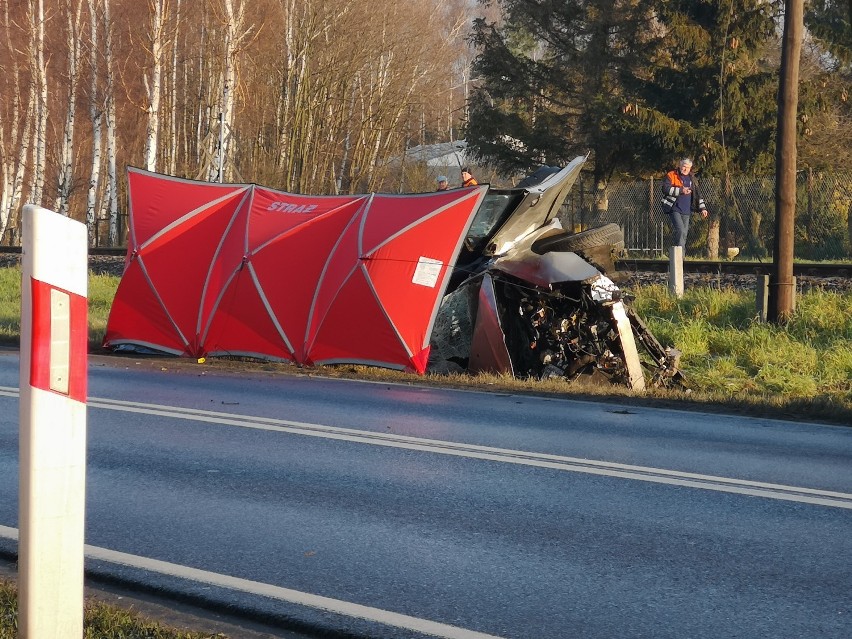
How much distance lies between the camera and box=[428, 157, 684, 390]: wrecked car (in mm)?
12297

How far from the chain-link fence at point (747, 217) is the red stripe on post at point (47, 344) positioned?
25871mm

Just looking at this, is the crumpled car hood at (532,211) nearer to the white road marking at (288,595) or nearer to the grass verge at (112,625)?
the white road marking at (288,595)

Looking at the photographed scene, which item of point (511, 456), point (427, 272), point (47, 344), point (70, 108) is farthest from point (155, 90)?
point (47, 344)

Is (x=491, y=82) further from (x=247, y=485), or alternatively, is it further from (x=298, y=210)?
(x=247, y=485)

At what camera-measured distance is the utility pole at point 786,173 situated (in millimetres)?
16062

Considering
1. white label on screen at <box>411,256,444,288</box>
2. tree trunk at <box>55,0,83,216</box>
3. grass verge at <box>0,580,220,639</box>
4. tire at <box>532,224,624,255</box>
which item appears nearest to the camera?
grass verge at <box>0,580,220,639</box>

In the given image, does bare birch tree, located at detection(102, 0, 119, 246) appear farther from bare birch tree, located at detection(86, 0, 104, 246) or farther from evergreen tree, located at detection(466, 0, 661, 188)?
evergreen tree, located at detection(466, 0, 661, 188)

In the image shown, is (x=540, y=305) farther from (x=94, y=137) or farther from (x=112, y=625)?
(x=94, y=137)

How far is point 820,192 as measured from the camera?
95.5 feet

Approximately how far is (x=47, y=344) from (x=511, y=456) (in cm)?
455

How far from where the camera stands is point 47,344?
11.0 feet

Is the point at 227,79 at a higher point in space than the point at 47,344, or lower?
higher

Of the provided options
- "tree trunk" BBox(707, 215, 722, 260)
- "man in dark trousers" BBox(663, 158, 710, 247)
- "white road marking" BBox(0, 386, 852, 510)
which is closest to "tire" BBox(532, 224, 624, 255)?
"white road marking" BBox(0, 386, 852, 510)

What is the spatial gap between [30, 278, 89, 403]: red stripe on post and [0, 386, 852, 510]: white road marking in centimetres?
416
